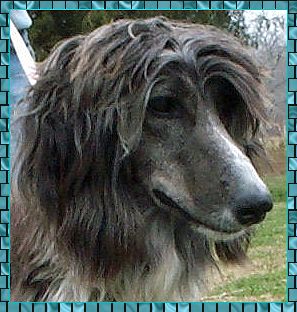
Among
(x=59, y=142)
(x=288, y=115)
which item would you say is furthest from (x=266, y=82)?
(x=59, y=142)

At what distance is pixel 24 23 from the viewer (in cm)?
139

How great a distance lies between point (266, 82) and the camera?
1209mm

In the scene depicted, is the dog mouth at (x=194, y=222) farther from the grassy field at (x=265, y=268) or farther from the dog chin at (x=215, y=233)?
the grassy field at (x=265, y=268)

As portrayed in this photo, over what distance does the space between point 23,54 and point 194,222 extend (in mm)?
490

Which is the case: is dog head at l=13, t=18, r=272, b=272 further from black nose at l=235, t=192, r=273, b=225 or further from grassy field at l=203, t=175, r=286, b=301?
grassy field at l=203, t=175, r=286, b=301

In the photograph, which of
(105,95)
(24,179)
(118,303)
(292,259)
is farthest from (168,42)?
(292,259)

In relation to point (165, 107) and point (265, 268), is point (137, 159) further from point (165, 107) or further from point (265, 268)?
point (265, 268)

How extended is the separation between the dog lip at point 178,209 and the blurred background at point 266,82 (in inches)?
6.2

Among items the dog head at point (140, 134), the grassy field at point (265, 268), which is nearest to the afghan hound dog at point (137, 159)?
the dog head at point (140, 134)

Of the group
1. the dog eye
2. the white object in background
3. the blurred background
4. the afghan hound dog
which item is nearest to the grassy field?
the blurred background

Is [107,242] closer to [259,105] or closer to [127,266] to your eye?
[127,266]

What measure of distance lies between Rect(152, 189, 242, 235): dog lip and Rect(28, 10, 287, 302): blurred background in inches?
6.2

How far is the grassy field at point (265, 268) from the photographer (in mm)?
1253

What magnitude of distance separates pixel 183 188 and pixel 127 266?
6.0 inches
